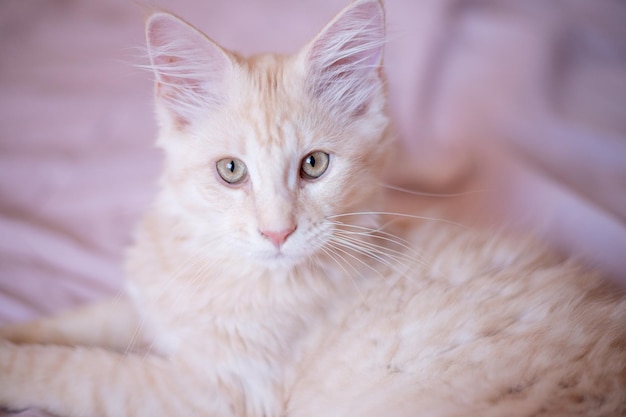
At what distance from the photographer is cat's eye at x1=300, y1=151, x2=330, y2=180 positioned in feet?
4.14

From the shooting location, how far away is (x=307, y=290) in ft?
4.42

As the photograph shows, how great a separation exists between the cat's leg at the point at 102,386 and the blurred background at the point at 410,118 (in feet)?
1.47

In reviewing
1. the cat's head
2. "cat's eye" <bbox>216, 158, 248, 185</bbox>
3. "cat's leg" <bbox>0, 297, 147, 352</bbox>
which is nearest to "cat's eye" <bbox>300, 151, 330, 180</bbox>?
the cat's head

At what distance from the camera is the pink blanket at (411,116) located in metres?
1.87

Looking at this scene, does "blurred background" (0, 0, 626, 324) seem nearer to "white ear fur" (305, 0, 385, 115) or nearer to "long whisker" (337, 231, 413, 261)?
"long whisker" (337, 231, 413, 261)

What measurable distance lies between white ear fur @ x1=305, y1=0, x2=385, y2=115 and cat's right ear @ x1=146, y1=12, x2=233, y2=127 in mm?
212

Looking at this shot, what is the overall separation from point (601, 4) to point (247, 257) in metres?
2.04

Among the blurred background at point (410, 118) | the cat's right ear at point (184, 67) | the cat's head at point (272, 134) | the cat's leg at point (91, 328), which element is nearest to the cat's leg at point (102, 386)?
the cat's leg at point (91, 328)

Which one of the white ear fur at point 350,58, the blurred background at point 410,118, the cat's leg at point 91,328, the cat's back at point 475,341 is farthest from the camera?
the blurred background at point 410,118

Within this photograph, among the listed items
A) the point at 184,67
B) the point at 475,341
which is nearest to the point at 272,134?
the point at 184,67

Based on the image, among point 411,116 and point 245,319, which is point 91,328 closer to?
point 245,319

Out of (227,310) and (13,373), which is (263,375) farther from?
(13,373)

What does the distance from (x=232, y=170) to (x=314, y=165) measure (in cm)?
19

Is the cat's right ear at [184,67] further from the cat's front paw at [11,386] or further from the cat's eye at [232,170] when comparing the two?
the cat's front paw at [11,386]
